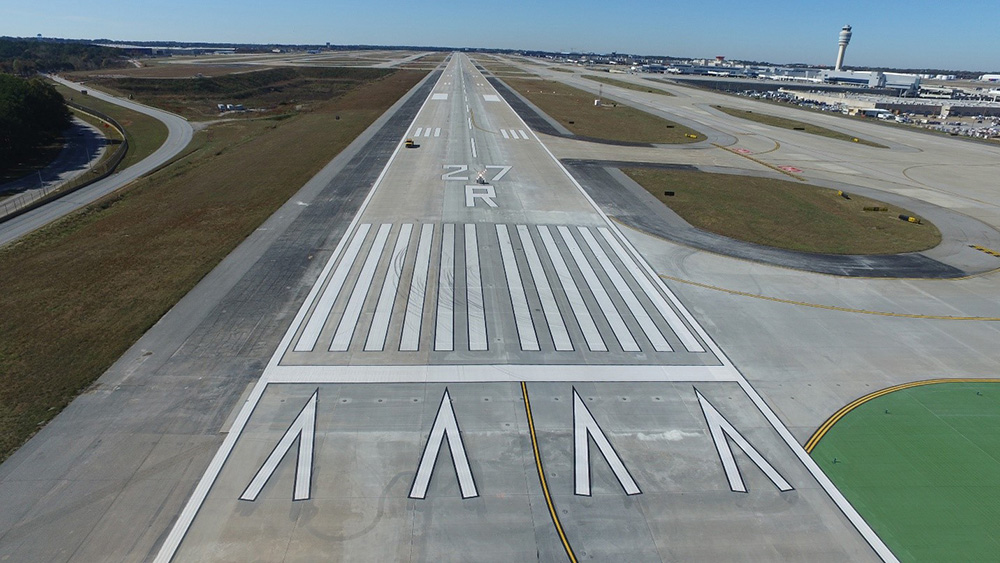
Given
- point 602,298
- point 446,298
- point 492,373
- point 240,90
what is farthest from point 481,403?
point 240,90

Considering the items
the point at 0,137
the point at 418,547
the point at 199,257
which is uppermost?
the point at 0,137

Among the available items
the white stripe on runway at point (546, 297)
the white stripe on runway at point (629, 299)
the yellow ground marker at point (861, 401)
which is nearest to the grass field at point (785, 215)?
the white stripe on runway at point (629, 299)

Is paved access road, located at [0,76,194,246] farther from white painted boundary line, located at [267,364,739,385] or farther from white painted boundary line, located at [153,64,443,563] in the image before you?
white painted boundary line, located at [267,364,739,385]

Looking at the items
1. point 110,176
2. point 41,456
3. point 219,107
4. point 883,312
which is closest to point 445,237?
point 41,456

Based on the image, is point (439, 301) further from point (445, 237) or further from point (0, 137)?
point (0, 137)

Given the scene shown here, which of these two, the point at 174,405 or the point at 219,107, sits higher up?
the point at 219,107

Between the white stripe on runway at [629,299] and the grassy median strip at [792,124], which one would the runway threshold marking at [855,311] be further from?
the grassy median strip at [792,124]

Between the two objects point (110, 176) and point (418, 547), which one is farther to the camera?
point (110, 176)
